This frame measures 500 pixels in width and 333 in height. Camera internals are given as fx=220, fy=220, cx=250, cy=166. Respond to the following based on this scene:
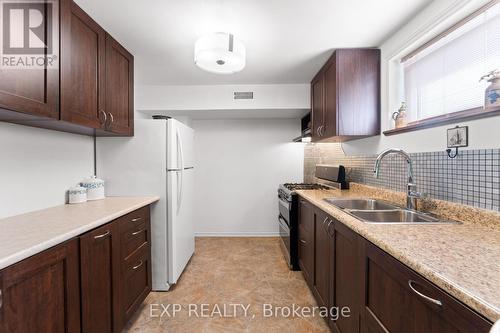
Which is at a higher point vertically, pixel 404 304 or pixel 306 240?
pixel 404 304

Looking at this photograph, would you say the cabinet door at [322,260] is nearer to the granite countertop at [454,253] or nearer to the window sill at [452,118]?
the granite countertop at [454,253]

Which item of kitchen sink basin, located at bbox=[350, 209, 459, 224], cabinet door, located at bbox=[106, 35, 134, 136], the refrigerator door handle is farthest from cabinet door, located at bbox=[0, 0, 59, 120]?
kitchen sink basin, located at bbox=[350, 209, 459, 224]

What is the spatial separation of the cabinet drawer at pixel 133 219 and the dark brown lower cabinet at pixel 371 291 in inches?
57.4

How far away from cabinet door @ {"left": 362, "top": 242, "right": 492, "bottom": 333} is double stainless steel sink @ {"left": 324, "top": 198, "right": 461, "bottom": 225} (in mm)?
303

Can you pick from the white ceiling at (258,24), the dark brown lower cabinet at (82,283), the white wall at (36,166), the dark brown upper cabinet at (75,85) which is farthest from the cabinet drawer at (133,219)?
the white ceiling at (258,24)

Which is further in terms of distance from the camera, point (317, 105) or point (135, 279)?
point (317, 105)

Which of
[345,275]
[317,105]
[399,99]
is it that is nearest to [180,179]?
[345,275]

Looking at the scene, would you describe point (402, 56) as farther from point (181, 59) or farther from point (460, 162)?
point (181, 59)

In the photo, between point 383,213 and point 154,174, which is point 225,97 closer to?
point 154,174

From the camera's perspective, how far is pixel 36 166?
157cm

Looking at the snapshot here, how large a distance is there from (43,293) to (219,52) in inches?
61.7

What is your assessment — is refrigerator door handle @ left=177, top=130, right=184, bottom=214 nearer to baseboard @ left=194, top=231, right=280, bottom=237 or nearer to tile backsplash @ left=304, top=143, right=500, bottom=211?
baseboard @ left=194, top=231, right=280, bottom=237

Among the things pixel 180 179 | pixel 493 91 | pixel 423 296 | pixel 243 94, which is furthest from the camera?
pixel 243 94

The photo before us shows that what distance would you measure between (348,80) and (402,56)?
433 mm
